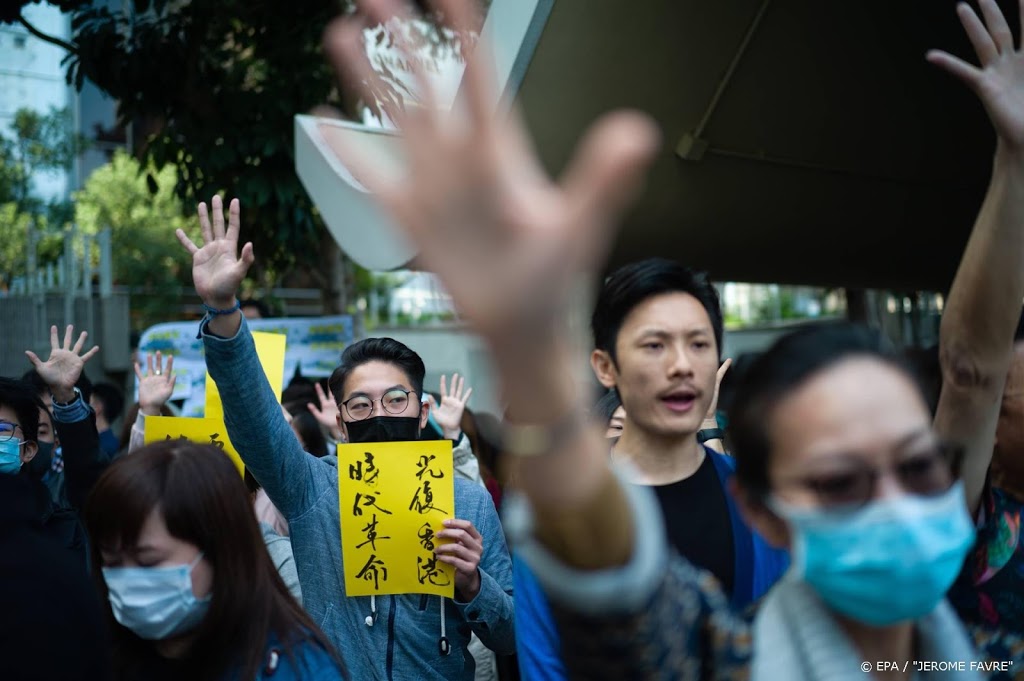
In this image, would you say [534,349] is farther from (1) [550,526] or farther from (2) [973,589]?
(2) [973,589]

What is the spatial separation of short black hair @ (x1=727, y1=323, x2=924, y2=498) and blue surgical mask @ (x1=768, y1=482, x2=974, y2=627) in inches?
4.2

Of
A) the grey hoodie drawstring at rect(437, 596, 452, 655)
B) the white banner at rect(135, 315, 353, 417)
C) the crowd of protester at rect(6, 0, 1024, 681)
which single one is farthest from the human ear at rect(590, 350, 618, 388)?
the white banner at rect(135, 315, 353, 417)

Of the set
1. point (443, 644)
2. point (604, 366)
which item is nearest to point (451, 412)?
point (443, 644)

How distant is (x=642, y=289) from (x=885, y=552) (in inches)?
40.3

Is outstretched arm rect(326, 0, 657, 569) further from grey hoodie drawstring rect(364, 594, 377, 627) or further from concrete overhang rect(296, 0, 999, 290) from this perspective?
concrete overhang rect(296, 0, 999, 290)

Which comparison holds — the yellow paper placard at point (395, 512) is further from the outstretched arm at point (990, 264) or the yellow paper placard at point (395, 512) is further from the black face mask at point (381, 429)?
the outstretched arm at point (990, 264)

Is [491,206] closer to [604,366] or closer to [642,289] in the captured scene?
[642,289]

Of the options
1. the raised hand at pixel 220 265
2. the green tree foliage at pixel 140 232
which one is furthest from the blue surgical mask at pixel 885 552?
the green tree foliage at pixel 140 232

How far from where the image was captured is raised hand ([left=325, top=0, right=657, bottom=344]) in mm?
878

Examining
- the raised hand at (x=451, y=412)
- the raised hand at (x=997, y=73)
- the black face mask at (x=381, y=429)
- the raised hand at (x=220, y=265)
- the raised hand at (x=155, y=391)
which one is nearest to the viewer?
the raised hand at (x=997, y=73)

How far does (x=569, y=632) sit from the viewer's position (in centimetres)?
112

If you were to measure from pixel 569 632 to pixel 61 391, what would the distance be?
2.92m

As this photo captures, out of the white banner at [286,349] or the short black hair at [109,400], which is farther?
the white banner at [286,349]

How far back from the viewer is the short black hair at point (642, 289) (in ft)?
6.93
